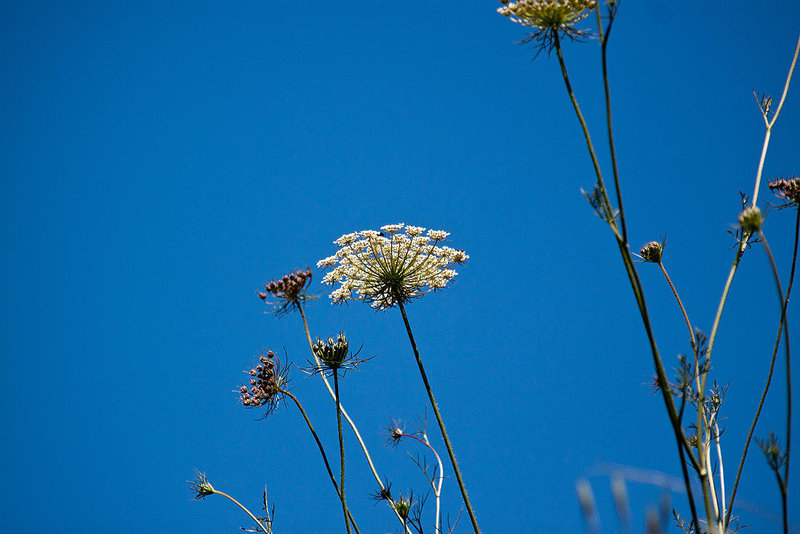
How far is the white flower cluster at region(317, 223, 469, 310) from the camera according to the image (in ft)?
29.0

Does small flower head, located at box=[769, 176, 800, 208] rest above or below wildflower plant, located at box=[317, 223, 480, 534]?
below

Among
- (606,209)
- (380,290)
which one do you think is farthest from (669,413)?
(380,290)

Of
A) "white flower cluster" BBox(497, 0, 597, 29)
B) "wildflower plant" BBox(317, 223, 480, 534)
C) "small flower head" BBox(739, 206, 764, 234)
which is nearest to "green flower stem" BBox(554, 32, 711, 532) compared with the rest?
"small flower head" BBox(739, 206, 764, 234)

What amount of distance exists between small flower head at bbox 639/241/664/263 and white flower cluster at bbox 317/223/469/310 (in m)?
3.04

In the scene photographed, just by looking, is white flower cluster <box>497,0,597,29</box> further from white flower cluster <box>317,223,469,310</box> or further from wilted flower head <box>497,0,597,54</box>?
white flower cluster <box>317,223,469,310</box>

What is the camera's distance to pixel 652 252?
22.0 feet

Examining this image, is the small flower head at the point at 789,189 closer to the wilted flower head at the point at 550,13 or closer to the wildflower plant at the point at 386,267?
the wilted flower head at the point at 550,13

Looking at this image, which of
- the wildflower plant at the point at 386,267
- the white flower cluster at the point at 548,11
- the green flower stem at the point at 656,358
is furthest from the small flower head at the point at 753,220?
the wildflower plant at the point at 386,267

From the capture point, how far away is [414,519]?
7.11 metres

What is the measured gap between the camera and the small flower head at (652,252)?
661cm

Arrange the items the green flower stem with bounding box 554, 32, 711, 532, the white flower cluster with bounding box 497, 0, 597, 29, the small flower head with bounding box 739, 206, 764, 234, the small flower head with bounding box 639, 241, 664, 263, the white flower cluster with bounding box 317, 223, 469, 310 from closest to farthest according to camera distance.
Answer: the green flower stem with bounding box 554, 32, 711, 532, the small flower head with bounding box 739, 206, 764, 234, the white flower cluster with bounding box 497, 0, 597, 29, the small flower head with bounding box 639, 241, 664, 263, the white flower cluster with bounding box 317, 223, 469, 310

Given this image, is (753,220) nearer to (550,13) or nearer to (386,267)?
(550,13)

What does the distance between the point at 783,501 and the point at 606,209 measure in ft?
6.07

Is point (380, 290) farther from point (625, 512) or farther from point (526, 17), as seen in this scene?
point (625, 512)
